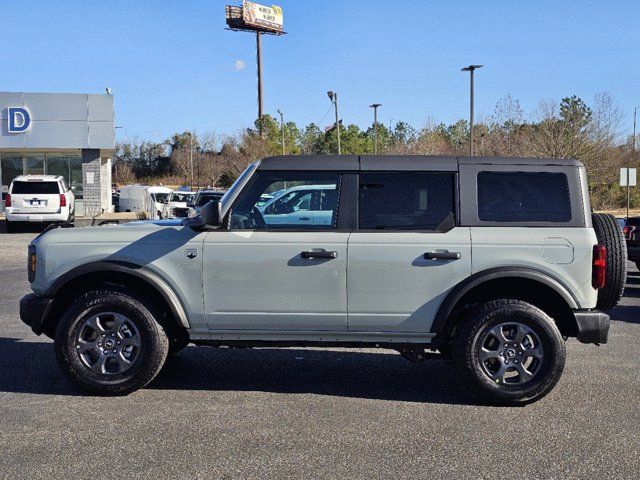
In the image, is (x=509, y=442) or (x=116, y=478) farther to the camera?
(x=509, y=442)

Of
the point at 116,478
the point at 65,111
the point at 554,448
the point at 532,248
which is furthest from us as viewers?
the point at 65,111

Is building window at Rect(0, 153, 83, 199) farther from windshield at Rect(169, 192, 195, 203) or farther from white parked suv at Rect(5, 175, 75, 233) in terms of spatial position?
white parked suv at Rect(5, 175, 75, 233)

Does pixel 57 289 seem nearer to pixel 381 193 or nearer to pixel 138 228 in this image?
pixel 138 228

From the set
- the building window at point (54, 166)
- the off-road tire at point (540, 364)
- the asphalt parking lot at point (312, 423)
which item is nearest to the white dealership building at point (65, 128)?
the building window at point (54, 166)

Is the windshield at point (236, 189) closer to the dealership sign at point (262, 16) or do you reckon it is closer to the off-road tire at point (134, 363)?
the off-road tire at point (134, 363)

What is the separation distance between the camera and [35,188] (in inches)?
953

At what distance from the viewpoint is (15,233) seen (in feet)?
80.9

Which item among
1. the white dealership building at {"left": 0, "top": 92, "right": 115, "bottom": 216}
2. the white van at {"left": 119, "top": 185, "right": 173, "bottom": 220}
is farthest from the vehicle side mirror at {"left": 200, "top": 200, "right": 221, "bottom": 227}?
the white dealership building at {"left": 0, "top": 92, "right": 115, "bottom": 216}

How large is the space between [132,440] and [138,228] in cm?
180

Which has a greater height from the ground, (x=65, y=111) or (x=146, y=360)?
(x=65, y=111)

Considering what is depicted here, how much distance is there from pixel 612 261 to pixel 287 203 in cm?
256

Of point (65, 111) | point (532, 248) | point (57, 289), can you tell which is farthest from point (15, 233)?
point (532, 248)

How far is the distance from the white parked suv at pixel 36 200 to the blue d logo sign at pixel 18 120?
24.5ft

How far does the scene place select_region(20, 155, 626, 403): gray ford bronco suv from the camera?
18.0 feet
